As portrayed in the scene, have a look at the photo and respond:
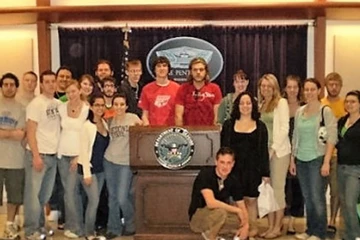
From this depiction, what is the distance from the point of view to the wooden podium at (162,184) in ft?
18.4

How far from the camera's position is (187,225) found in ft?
18.5

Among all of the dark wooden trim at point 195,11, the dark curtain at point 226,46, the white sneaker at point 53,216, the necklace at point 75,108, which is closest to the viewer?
the necklace at point 75,108

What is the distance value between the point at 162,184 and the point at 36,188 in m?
1.11

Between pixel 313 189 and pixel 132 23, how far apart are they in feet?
11.0

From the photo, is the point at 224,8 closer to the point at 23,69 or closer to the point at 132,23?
the point at 132,23

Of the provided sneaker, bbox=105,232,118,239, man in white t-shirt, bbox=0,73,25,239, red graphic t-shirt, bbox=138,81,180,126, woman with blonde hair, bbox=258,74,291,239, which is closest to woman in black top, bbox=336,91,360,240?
woman with blonde hair, bbox=258,74,291,239

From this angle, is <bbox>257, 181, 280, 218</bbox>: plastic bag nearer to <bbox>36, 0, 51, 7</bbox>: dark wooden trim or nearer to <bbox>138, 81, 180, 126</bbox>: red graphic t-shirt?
<bbox>138, 81, 180, 126</bbox>: red graphic t-shirt

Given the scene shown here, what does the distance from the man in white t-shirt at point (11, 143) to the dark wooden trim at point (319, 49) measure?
3.43 meters

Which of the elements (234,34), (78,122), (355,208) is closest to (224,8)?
(234,34)

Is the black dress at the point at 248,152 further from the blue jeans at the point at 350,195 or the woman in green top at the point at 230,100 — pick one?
the blue jeans at the point at 350,195

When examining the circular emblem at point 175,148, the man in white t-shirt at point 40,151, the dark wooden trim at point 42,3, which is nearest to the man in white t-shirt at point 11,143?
the man in white t-shirt at point 40,151

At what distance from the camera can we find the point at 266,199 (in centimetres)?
574

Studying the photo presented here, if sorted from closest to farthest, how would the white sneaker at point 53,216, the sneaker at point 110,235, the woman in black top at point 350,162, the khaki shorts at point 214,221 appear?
1. the khaki shorts at point 214,221
2. the woman in black top at point 350,162
3. the sneaker at point 110,235
4. the white sneaker at point 53,216

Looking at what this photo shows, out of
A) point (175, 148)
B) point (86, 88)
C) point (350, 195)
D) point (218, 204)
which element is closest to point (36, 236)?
point (86, 88)
